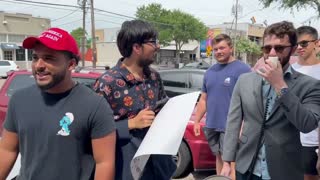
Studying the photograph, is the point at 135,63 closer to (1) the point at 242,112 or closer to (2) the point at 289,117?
(1) the point at 242,112

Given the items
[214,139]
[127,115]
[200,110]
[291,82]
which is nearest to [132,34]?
[127,115]

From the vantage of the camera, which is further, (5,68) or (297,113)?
(5,68)

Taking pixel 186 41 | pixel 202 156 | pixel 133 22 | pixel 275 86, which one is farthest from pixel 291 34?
pixel 186 41

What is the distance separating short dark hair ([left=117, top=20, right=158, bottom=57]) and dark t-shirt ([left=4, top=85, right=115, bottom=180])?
556 mm

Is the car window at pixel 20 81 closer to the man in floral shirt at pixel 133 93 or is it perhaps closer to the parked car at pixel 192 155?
the parked car at pixel 192 155

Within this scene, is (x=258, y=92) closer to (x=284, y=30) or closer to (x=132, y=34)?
(x=284, y=30)

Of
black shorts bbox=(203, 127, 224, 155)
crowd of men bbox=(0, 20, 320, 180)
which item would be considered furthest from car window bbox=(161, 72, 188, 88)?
crowd of men bbox=(0, 20, 320, 180)

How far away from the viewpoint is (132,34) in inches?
97.2

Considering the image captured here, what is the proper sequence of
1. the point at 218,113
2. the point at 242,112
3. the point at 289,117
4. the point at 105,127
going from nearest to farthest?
the point at 105,127
the point at 289,117
the point at 242,112
the point at 218,113

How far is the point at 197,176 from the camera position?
5.66 meters

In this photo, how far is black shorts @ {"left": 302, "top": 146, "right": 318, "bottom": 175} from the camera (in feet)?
11.5

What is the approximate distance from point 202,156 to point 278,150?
3.19m

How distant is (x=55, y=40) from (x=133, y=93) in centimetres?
66

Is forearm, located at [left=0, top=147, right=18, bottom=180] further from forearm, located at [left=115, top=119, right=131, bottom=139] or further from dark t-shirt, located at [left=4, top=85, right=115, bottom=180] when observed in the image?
forearm, located at [left=115, top=119, right=131, bottom=139]
